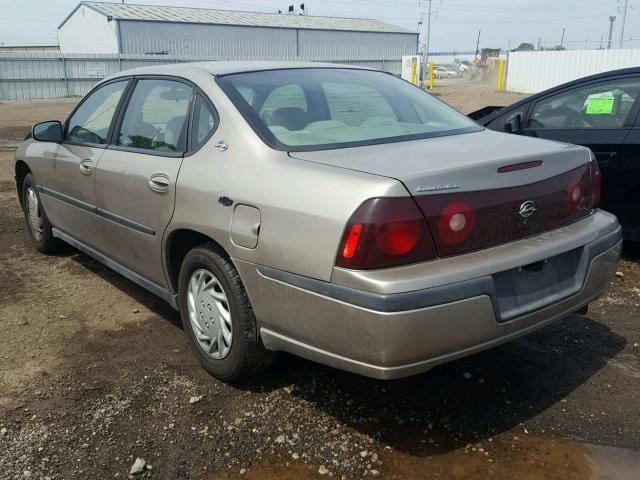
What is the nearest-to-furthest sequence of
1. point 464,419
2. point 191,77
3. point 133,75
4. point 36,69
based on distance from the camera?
1. point 464,419
2. point 191,77
3. point 133,75
4. point 36,69

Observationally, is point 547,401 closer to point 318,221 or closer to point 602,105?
point 318,221

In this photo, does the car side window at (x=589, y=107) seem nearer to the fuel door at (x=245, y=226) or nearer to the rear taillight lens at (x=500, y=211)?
the rear taillight lens at (x=500, y=211)

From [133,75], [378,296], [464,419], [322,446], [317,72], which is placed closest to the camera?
[378,296]

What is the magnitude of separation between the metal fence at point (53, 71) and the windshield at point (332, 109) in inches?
1009

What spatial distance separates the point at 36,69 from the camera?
28641 millimetres

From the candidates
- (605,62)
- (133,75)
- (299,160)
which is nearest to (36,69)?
(605,62)

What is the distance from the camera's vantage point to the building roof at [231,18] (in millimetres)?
43594

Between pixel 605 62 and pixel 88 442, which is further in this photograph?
pixel 605 62

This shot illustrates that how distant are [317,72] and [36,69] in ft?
95.0

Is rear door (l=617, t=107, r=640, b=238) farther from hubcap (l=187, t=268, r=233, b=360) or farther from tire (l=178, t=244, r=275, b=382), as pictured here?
hubcap (l=187, t=268, r=233, b=360)

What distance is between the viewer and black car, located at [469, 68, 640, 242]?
466 centimetres

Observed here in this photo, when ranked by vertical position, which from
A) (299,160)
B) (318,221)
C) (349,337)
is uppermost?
(299,160)

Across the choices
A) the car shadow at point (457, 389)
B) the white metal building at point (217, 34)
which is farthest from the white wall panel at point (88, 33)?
the car shadow at point (457, 389)

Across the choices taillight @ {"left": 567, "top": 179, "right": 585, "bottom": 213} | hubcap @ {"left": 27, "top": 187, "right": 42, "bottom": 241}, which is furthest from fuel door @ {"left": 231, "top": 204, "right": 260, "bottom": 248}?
hubcap @ {"left": 27, "top": 187, "right": 42, "bottom": 241}
